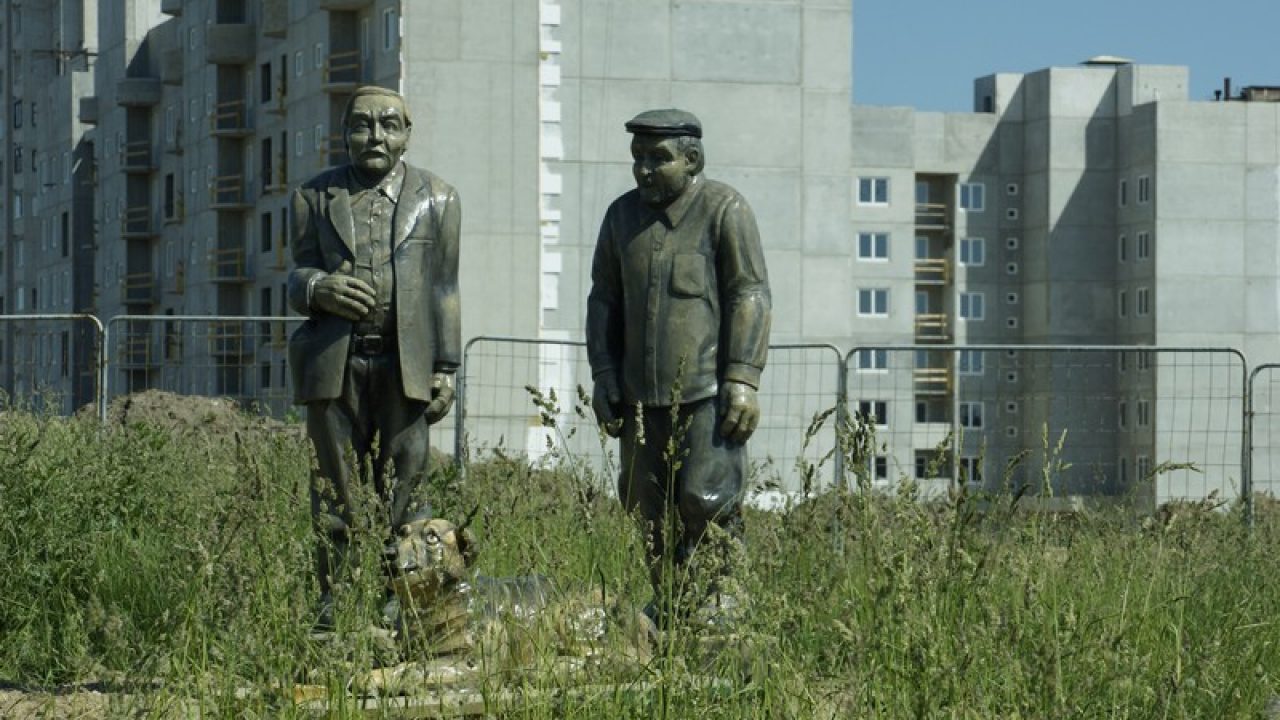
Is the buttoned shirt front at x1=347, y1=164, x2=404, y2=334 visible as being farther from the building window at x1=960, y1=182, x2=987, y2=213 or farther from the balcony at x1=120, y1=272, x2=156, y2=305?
the building window at x1=960, y1=182, x2=987, y2=213

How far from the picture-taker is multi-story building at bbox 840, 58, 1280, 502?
64.5 meters

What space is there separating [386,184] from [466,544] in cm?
158

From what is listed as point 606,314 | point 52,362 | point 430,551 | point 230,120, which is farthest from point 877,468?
point 430,551

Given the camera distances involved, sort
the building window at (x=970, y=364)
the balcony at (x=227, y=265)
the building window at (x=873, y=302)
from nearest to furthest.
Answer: the balcony at (x=227, y=265)
the building window at (x=873, y=302)
the building window at (x=970, y=364)

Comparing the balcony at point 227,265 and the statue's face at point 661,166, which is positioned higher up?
the balcony at point 227,265

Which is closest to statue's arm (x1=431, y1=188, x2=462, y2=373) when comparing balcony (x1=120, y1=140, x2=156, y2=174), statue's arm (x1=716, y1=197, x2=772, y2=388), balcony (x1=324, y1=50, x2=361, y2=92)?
statue's arm (x1=716, y1=197, x2=772, y2=388)

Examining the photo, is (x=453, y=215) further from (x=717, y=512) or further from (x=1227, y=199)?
(x=1227, y=199)

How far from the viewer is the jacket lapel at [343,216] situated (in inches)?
328

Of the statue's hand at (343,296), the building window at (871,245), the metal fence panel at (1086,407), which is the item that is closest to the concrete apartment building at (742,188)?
the building window at (871,245)

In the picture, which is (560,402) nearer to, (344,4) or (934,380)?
(344,4)

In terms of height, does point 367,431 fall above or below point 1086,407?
above

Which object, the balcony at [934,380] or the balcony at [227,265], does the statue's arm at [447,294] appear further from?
the balcony at [934,380]

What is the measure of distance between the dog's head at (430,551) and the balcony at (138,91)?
4986 cm

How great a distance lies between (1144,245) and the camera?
6838 centimetres
